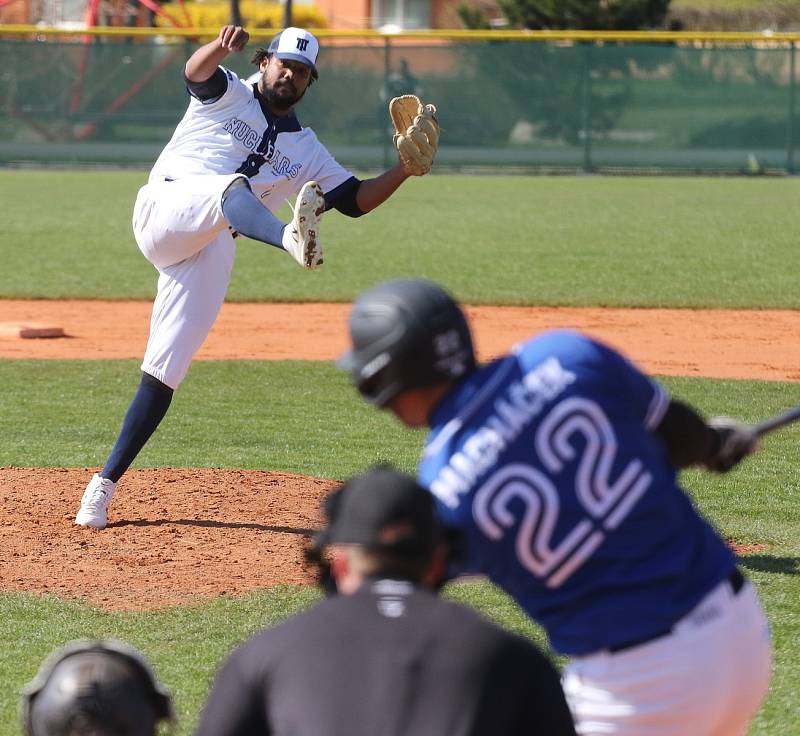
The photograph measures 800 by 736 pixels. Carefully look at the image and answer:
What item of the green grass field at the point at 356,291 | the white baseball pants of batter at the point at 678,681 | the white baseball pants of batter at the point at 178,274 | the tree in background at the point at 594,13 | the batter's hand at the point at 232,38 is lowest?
the tree in background at the point at 594,13

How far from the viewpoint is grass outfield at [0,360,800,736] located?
4551 mm

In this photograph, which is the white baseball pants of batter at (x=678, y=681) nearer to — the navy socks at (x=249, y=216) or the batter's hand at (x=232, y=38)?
the navy socks at (x=249, y=216)

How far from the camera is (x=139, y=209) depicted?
580cm

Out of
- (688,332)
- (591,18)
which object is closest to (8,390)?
(688,332)

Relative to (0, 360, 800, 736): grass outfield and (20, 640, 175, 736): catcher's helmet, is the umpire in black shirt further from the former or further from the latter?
(0, 360, 800, 736): grass outfield

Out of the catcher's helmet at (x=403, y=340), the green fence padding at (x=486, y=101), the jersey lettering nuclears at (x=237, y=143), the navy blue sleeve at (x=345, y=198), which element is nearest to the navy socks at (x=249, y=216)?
the jersey lettering nuclears at (x=237, y=143)

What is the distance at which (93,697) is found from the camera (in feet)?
6.97

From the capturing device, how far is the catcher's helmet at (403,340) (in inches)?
95.2

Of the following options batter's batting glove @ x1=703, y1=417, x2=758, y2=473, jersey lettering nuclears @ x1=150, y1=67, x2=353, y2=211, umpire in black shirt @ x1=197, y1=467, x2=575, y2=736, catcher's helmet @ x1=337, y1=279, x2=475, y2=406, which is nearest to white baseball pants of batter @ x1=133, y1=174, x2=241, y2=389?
jersey lettering nuclears @ x1=150, y1=67, x2=353, y2=211

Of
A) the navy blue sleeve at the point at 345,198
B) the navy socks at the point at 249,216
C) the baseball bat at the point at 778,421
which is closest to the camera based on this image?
the baseball bat at the point at 778,421

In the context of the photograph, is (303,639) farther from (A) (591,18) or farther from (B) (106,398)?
(A) (591,18)

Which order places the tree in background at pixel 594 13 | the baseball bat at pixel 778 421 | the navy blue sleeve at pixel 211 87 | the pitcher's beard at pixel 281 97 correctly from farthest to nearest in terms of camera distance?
1. the tree in background at pixel 594 13
2. the pitcher's beard at pixel 281 97
3. the navy blue sleeve at pixel 211 87
4. the baseball bat at pixel 778 421

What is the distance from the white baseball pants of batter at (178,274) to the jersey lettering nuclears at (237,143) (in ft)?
0.50

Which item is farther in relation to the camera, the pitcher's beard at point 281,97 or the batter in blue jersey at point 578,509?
the pitcher's beard at point 281,97
